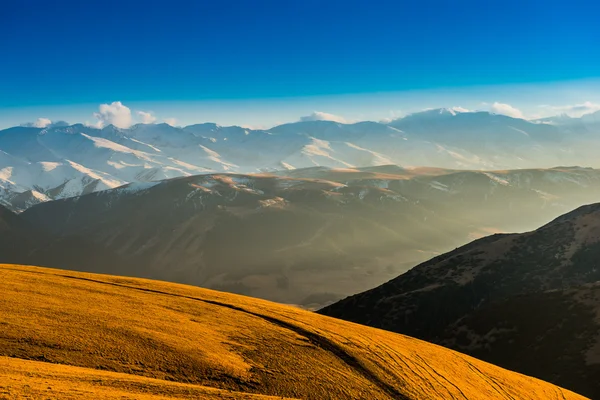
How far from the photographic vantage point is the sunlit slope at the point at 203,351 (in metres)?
31.2

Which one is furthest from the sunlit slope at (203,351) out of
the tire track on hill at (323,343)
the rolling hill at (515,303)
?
the rolling hill at (515,303)

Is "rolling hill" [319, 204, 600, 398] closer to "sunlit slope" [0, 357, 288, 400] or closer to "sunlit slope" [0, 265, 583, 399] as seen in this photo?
"sunlit slope" [0, 265, 583, 399]

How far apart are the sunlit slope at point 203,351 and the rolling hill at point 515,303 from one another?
36.3m

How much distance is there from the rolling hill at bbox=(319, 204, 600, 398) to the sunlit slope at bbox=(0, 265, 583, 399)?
119 ft

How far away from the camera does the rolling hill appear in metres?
80.9

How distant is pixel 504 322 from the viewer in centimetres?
9500

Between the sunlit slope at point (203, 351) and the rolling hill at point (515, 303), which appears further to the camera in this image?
the rolling hill at point (515, 303)

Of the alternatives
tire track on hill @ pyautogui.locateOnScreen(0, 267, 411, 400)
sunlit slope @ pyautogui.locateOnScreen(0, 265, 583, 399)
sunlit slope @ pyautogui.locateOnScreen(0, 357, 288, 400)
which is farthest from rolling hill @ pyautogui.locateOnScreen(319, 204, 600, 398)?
sunlit slope @ pyautogui.locateOnScreen(0, 357, 288, 400)

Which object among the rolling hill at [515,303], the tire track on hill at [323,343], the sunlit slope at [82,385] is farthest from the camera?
the rolling hill at [515,303]

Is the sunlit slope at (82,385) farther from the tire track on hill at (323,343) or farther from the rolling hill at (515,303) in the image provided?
the rolling hill at (515,303)

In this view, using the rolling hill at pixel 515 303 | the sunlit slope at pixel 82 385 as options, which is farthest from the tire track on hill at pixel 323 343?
the rolling hill at pixel 515 303

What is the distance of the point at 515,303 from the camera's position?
99.9 meters

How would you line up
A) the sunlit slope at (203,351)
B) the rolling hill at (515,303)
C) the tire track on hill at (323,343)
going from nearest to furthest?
the sunlit slope at (203,351) → the tire track on hill at (323,343) → the rolling hill at (515,303)

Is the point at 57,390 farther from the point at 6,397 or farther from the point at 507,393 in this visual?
the point at 507,393
